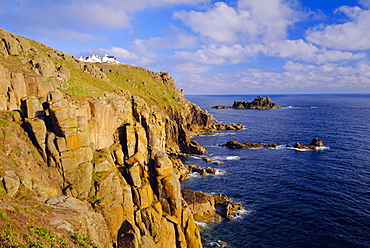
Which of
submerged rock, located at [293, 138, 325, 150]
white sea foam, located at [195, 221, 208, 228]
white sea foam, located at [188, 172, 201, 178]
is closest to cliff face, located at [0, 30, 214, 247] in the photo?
white sea foam, located at [195, 221, 208, 228]

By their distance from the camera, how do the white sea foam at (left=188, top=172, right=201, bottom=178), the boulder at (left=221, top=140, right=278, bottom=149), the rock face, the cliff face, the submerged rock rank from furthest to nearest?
the boulder at (left=221, top=140, right=278, bottom=149)
the submerged rock
the white sea foam at (left=188, top=172, right=201, bottom=178)
the rock face
the cliff face

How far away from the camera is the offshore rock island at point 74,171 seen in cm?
1917

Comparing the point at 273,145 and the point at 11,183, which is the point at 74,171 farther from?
the point at 273,145

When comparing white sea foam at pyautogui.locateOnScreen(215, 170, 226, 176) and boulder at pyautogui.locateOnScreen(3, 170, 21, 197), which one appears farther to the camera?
white sea foam at pyautogui.locateOnScreen(215, 170, 226, 176)

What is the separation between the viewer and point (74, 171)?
28.8m

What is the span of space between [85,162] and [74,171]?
1683 millimetres

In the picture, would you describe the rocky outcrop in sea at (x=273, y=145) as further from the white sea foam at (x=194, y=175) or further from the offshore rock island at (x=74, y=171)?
the offshore rock island at (x=74, y=171)

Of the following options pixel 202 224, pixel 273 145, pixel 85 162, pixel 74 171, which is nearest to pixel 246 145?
pixel 273 145

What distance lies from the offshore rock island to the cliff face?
0.12 metres

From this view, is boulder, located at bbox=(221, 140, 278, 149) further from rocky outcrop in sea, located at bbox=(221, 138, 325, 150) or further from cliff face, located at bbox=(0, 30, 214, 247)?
cliff face, located at bbox=(0, 30, 214, 247)

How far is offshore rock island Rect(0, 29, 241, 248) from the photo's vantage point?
1917 cm

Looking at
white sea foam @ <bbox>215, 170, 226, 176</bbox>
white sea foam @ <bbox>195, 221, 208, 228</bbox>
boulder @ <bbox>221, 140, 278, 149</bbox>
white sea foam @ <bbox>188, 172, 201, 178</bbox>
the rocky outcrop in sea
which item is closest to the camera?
white sea foam @ <bbox>195, 221, 208, 228</bbox>

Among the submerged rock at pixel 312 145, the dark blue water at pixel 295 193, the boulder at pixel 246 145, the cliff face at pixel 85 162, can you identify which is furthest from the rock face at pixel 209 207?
the submerged rock at pixel 312 145

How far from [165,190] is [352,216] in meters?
39.4
